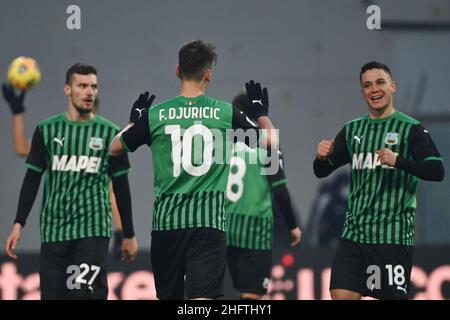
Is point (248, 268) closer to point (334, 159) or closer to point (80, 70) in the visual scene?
point (334, 159)

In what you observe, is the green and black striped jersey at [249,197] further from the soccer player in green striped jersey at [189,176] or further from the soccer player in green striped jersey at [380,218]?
the soccer player in green striped jersey at [189,176]

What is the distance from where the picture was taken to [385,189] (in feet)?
30.2

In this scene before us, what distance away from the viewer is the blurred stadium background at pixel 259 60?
54.2 feet

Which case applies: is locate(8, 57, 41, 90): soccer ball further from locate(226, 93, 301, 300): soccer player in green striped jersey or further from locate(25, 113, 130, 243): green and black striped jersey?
locate(226, 93, 301, 300): soccer player in green striped jersey

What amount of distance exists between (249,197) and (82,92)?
2459mm

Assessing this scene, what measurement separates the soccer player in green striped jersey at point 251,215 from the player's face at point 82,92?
6.81 feet

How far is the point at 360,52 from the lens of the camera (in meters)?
17.1

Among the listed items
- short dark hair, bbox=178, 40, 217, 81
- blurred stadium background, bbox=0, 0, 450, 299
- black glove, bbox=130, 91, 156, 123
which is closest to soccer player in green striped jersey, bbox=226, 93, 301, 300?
black glove, bbox=130, 91, 156, 123

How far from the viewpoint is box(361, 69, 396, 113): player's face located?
30.8ft

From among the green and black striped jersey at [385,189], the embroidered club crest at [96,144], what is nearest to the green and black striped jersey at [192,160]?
the green and black striped jersey at [385,189]

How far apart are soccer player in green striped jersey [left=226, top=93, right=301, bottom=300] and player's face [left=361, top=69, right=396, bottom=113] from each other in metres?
2.49

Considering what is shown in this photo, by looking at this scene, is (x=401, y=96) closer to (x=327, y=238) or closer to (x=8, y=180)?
(x=327, y=238)

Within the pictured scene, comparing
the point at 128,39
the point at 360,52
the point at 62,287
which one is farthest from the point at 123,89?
the point at 62,287
